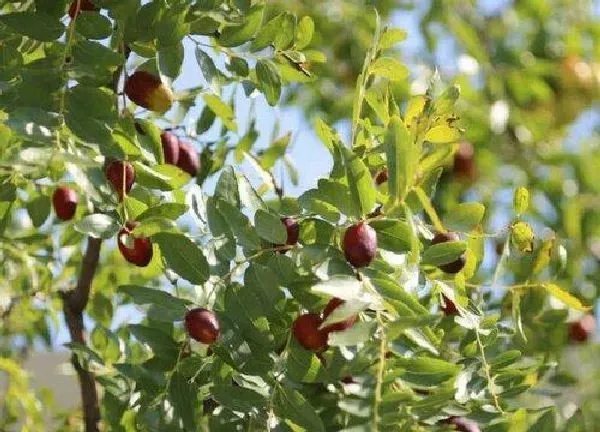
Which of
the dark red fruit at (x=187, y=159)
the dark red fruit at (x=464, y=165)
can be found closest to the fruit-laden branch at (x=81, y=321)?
the dark red fruit at (x=187, y=159)

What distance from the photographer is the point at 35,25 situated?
1.11m

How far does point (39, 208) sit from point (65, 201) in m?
0.12

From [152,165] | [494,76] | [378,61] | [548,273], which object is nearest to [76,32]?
[152,165]

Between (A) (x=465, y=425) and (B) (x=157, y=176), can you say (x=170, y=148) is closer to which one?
(B) (x=157, y=176)

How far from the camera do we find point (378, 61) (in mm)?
1159

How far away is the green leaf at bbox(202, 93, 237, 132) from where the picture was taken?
1.36m

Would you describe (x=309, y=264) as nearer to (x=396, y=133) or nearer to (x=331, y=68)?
(x=396, y=133)

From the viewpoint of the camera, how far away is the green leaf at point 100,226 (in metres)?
1.06

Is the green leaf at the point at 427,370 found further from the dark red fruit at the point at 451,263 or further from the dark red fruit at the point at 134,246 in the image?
the dark red fruit at the point at 134,246

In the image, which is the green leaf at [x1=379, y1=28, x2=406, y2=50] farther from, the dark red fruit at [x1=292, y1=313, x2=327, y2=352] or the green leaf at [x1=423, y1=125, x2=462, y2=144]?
the dark red fruit at [x1=292, y1=313, x2=327, y2=352]

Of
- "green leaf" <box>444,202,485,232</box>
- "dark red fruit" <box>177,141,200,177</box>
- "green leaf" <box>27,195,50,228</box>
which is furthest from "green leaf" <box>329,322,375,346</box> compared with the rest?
"green leaf" <box>27,195,50,228</box>

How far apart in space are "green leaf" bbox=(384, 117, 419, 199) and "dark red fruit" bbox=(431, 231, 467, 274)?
6.2 inches

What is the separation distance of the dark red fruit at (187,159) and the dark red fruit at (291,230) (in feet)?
0.92

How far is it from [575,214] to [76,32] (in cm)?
159
